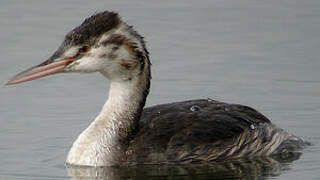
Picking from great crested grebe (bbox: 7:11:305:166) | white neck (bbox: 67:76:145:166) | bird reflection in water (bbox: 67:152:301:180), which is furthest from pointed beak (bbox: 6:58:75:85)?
bird reflection in water (bbox: 67:152:301:180)

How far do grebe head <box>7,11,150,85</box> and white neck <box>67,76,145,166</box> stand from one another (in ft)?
0.76

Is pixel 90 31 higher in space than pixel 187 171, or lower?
higher

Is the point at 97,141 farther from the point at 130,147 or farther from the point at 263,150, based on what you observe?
the point at 263,150

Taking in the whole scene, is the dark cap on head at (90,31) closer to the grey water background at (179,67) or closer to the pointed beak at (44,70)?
the pointed beak at (44,70)

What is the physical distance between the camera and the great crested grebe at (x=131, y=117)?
17688mm

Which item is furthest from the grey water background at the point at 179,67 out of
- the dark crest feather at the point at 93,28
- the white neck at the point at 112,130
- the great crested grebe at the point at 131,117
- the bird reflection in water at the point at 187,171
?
the dark crest feather at the point at 93,28

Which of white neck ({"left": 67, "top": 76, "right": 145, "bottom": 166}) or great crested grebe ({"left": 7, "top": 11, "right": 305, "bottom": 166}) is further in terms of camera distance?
white neck ({"left": 67, "top": 76, "right": 145, "bottom": 166})

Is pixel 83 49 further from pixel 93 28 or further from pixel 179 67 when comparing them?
pixel 179 67

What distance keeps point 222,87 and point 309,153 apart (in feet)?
11.6

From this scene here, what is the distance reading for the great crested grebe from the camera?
696 inches

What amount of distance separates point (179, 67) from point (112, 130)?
5.23 m

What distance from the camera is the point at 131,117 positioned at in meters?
18.2

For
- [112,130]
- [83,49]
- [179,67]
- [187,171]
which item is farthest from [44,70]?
[179,67]

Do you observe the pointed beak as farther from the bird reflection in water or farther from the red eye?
the bird reflection in water
